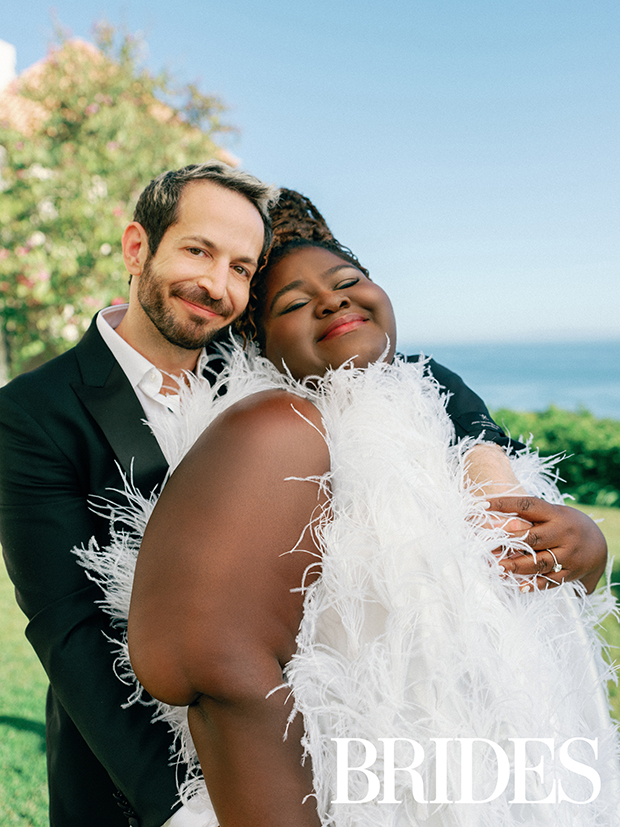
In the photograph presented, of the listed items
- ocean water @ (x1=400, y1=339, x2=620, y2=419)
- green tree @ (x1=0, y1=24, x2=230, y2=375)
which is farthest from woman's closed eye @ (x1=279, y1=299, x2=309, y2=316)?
ocean water @ (x1=400, y1=339, x2=620, y2=419)

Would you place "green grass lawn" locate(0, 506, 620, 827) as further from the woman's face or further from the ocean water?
the ocean water

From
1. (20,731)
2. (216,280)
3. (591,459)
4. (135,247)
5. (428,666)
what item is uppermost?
(591,459)

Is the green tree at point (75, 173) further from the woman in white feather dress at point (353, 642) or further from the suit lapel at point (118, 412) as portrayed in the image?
the woman in white feather dress at point (353, 642)

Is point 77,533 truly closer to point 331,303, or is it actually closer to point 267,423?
point 267,423

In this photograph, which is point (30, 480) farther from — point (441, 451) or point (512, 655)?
point (512, 655)

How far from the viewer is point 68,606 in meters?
1.58

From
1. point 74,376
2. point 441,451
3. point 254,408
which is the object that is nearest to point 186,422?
point 254,408

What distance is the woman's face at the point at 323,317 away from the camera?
1.61 m

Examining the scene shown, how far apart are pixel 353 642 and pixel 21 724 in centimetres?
358

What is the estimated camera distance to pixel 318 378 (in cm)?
158

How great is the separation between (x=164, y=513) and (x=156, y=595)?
0.16 metres

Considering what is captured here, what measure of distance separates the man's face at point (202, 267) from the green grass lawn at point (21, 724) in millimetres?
1939

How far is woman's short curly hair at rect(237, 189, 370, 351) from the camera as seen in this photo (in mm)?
1793

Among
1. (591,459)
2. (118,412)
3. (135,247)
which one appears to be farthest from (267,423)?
(591,459)
